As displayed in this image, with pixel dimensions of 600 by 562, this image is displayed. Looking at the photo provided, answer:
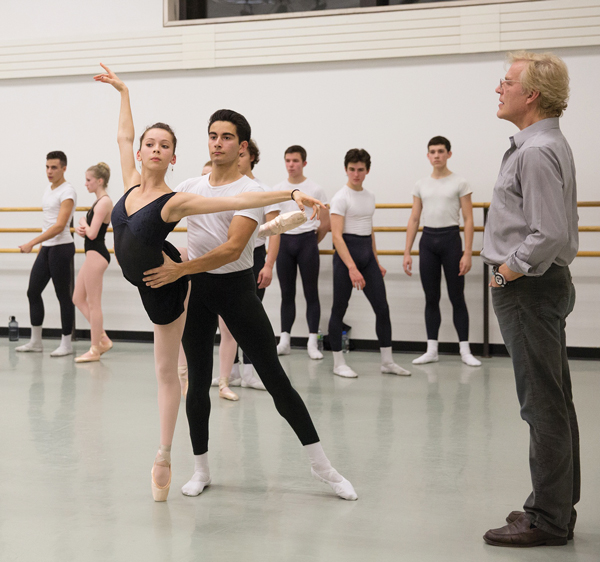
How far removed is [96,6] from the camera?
5715mm

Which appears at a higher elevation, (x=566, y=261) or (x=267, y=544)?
(x=566, y=261)

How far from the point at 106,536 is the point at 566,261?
56.2 inches

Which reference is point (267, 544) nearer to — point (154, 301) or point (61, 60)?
point (154, 301)

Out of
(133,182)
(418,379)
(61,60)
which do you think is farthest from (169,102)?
(133,182)

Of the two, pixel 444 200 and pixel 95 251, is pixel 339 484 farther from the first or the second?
pixel 95 251

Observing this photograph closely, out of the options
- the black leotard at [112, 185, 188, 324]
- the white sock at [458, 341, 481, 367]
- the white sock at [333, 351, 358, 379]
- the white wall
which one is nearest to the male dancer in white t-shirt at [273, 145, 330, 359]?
the white wall

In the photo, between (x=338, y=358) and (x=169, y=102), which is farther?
(x=169, y=102)

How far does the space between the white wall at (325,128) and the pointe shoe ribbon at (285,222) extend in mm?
3214

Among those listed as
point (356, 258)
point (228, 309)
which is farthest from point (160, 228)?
point (356, 258)

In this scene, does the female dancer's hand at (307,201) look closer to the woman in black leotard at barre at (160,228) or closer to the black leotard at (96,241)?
the woman in black leotard at barre at (160,228)

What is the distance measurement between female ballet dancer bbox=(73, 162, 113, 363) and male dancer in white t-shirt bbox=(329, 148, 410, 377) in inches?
63.3

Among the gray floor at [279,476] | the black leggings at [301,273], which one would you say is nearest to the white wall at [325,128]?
the black leggings at [301,273]

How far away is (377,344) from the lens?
527 cm

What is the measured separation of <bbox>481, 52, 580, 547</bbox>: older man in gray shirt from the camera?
173 centimetres
